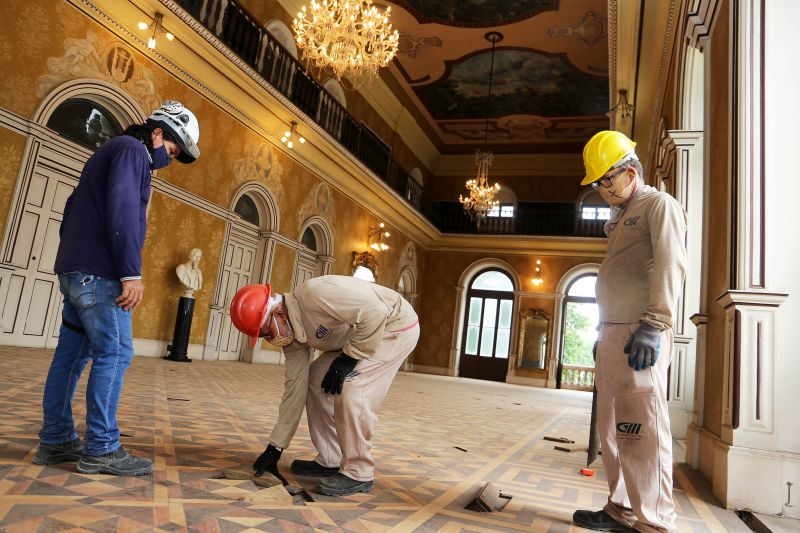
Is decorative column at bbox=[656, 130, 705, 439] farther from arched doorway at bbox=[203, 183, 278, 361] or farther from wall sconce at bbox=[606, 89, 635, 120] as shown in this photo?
arched doorway at bbox=[203, 183, 278, 361]

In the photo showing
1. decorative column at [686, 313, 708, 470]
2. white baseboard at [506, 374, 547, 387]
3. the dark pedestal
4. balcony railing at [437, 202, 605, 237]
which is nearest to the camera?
decorative column at [686, 313, 708, 470]

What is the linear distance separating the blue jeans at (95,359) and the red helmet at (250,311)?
1.44 ft

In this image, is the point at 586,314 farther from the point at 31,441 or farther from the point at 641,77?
the point at 31,441

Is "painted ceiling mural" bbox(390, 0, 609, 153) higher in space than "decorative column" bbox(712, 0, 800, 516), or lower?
higher

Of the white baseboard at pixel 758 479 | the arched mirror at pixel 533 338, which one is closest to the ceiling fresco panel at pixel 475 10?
the arched mirror at pixel 533 338

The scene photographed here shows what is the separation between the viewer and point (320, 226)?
13828 mm

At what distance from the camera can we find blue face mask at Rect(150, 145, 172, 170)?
2652 millimetres

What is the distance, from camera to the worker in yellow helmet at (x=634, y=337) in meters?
2.29

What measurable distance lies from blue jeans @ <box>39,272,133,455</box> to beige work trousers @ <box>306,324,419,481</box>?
886 mm

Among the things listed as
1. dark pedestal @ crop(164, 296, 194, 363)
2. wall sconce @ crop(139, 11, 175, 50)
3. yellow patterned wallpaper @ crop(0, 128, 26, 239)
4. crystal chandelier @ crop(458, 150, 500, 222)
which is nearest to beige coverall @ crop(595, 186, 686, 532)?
yellow patterned wallpaper @ crop(0, 128, 26, 239)

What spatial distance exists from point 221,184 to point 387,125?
8948 mm

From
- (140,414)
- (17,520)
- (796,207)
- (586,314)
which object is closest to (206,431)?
(140,414)

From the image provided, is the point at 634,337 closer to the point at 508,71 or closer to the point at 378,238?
the point at 378,238

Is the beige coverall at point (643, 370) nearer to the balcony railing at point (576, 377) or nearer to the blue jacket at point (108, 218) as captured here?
the blue jacket at point (108, 218)
